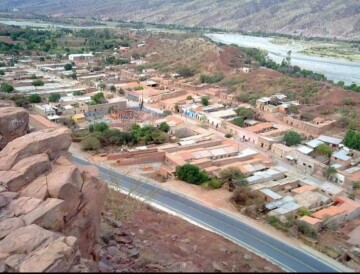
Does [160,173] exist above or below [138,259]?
below

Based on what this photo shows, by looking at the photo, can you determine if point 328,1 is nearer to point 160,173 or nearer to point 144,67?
point 144,67

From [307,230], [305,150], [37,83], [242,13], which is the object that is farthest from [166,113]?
[242,13]

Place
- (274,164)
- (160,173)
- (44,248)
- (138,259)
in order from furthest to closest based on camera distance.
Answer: (274,164), (160,173), (138,259), (44,248)

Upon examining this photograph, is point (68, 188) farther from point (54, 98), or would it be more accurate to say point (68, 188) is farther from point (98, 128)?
point (54, 98)

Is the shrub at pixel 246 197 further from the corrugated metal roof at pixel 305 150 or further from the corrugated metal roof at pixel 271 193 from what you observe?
the corrugated metal roof at pixel 305 150

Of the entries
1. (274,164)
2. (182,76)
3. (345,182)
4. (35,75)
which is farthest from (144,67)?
(345,182)

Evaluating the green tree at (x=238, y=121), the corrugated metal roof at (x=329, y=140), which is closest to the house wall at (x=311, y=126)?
the corrugated metal roof at (x=329, y=140)
